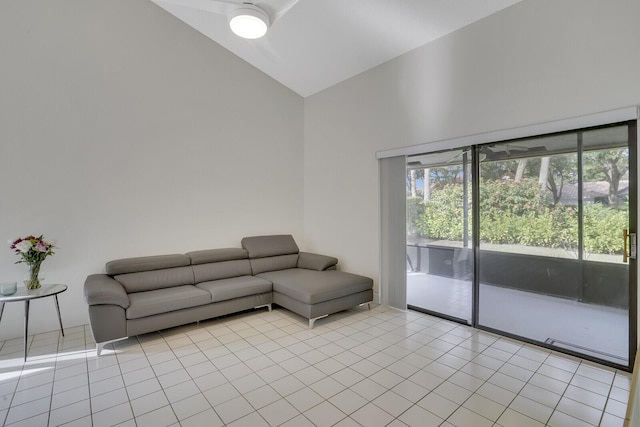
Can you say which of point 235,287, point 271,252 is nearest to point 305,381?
point 235,287

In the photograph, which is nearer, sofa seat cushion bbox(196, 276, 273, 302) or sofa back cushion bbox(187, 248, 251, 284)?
sofa seat cushion bbox(196, 276, 273, 302)

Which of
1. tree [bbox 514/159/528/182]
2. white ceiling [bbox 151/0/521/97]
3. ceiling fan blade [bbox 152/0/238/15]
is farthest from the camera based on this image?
ceiling fan blade [bbox 152/0/238/15]

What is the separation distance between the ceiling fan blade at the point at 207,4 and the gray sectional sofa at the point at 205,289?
9.44 ft

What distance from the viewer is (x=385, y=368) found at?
103 inches

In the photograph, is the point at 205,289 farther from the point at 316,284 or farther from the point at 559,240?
the point at 559,240

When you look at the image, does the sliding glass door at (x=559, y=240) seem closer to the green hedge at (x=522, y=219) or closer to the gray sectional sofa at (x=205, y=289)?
the green hedge at (x=522, y=219)

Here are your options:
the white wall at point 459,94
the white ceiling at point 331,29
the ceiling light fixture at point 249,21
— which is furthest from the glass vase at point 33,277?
the white wall at point 459,94

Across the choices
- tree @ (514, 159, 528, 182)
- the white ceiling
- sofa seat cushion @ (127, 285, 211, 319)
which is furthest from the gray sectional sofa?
the white ceiling

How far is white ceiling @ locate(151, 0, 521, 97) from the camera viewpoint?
3186mm

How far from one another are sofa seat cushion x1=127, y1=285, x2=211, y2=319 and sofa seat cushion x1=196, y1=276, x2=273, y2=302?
0.32 feet

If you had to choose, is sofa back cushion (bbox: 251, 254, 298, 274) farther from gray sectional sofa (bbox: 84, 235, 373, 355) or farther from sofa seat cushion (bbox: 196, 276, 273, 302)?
sofa seat cushion (bbox: 196, 276, 273, 302)

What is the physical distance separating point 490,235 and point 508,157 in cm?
81

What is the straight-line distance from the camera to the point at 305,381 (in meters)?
2.43

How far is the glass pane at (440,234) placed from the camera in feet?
11.7
